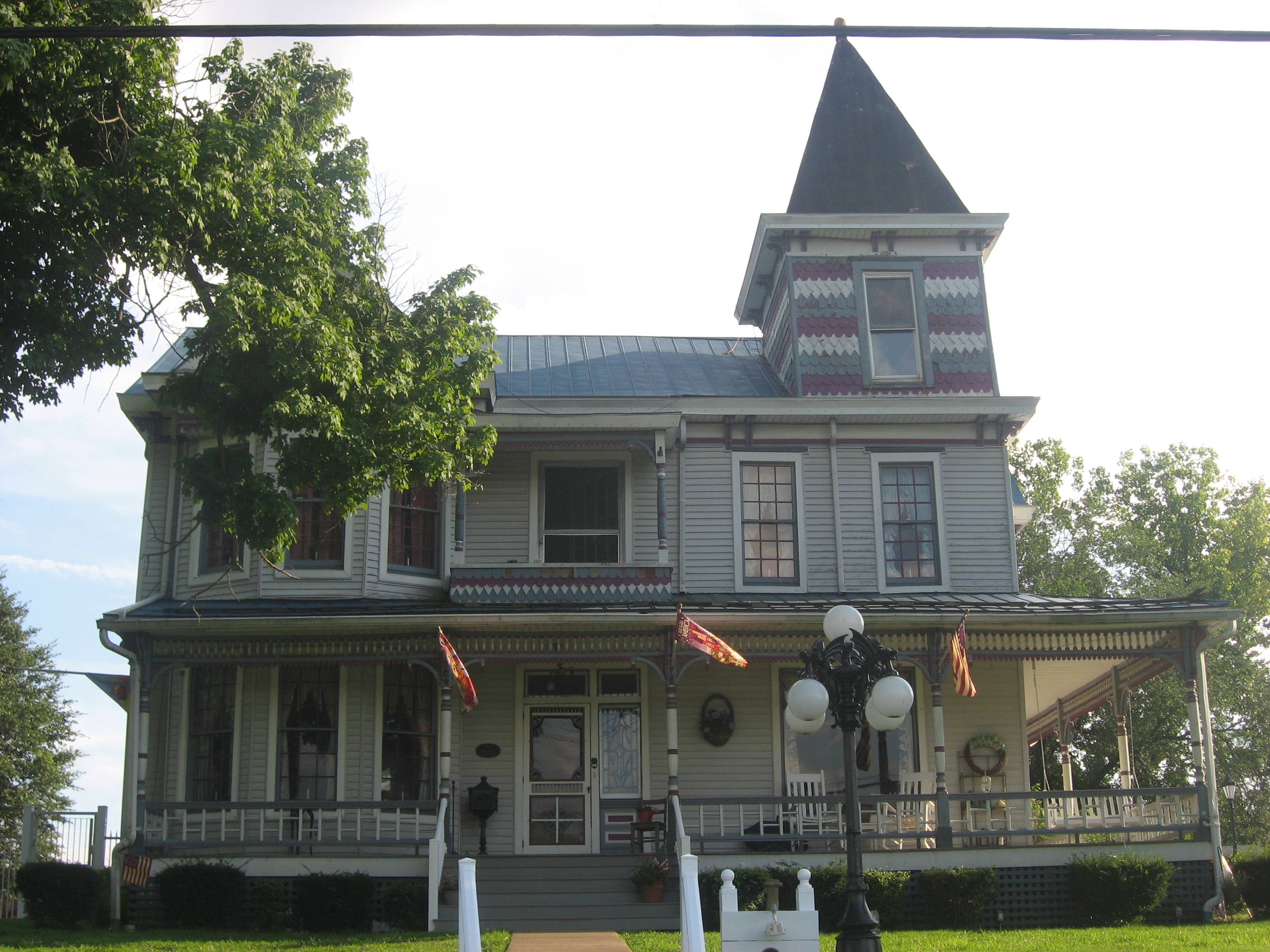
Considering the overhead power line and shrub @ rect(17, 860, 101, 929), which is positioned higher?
the overhead power line

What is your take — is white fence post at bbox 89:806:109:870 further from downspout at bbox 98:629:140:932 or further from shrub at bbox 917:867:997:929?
shrub at bbox 917:867:997:929

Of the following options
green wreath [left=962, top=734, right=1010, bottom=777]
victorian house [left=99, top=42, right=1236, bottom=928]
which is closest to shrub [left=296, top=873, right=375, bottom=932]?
victorian house [left=99, top=42, right=1236, bottom=928]

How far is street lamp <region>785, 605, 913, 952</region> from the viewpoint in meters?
10.5

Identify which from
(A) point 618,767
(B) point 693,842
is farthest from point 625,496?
(B) point 693,842

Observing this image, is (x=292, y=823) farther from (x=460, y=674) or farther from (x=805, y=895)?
(x=805, y=895)

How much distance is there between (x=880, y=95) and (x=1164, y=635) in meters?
11.7

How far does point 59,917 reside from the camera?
1581cm

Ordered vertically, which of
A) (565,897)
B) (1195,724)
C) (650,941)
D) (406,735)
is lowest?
(650,941)

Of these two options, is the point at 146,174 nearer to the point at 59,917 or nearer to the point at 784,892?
the point at 59,917

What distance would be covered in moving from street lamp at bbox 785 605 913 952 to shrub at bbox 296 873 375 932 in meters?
6.97

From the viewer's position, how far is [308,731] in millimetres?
18266

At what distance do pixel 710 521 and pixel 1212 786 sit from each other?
26.3 ft

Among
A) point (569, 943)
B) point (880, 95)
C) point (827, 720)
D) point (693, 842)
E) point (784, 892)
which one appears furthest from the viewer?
point (880, 95)

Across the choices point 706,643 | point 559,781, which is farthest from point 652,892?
point 559,781
